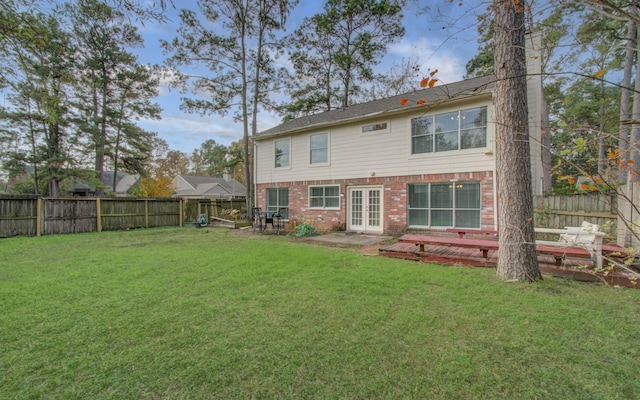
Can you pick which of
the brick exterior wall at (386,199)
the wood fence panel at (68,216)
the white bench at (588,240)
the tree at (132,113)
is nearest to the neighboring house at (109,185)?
the tree at (132,113)

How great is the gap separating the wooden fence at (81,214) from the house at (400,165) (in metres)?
6.07

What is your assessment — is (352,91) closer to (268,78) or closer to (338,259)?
(268,78)

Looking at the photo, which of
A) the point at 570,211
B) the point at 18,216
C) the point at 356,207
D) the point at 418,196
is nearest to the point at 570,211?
the point at 570,211

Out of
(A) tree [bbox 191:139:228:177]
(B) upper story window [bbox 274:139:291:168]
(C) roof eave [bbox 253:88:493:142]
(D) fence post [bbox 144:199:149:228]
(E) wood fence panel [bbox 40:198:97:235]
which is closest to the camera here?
(C) roof eave [bbox 253:88:493:142]

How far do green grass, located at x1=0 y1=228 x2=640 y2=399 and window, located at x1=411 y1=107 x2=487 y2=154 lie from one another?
Answer: 5.00 metres

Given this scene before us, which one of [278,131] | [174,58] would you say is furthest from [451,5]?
[174,58]

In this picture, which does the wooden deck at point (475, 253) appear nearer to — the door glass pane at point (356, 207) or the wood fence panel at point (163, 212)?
the door glass pane at point (356, 207)

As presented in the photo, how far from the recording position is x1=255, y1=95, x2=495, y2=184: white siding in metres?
8.49

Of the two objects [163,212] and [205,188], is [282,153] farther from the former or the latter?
[205,188]

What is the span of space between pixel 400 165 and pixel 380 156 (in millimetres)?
854

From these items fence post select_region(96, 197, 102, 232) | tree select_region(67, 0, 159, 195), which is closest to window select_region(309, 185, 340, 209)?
fence post select_region(96, 197, 102, 232)

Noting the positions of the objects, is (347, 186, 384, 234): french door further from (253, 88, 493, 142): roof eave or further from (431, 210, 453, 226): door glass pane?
(253, 88, 493, 142): roof eave

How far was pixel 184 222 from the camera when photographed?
15.2 metres

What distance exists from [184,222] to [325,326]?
1421 centimetres
